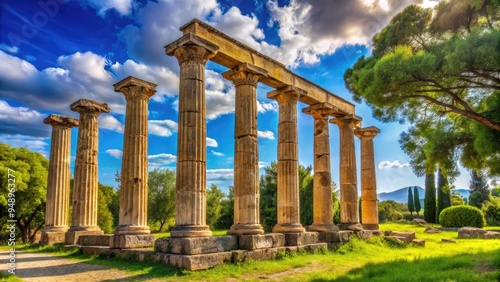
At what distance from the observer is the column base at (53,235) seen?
62.8ft

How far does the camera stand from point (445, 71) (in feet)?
42.5

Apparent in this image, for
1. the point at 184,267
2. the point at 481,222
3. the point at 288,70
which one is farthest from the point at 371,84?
the point at 481,222

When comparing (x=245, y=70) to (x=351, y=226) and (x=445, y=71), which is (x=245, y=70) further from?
(x=351, y=226)

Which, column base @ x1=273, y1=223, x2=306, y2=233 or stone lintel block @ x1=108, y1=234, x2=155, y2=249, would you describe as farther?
column base @ x1=273, y1=223, x2=306, y2=233

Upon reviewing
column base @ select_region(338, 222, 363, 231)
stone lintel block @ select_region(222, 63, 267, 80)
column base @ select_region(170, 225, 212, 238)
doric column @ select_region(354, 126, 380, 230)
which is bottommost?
column base @ select_region(338, 222, 363, 231)

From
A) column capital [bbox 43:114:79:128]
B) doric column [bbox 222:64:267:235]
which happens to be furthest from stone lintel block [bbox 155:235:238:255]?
column capital [bbox 43:114:79:128]

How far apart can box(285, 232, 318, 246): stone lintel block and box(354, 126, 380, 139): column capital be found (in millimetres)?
9440

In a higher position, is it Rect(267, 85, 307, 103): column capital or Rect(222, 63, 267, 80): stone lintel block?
Rect(222, 63, 267, 80): stone lintel block

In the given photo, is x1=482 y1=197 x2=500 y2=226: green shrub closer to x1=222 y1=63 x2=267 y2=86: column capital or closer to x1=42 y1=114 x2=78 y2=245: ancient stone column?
x1=222 y1=63 x2=267 y2=86: column capital

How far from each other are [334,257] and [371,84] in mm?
6621

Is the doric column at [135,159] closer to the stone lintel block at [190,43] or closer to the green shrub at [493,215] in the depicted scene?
the stone lintel block at [190,43]

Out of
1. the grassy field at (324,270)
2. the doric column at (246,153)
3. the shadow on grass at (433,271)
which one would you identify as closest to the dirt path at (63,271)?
the grassy field at (324,270)

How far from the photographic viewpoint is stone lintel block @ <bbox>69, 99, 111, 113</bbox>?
19.2m

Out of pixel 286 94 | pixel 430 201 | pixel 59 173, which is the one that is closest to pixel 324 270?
pixel 286 94
